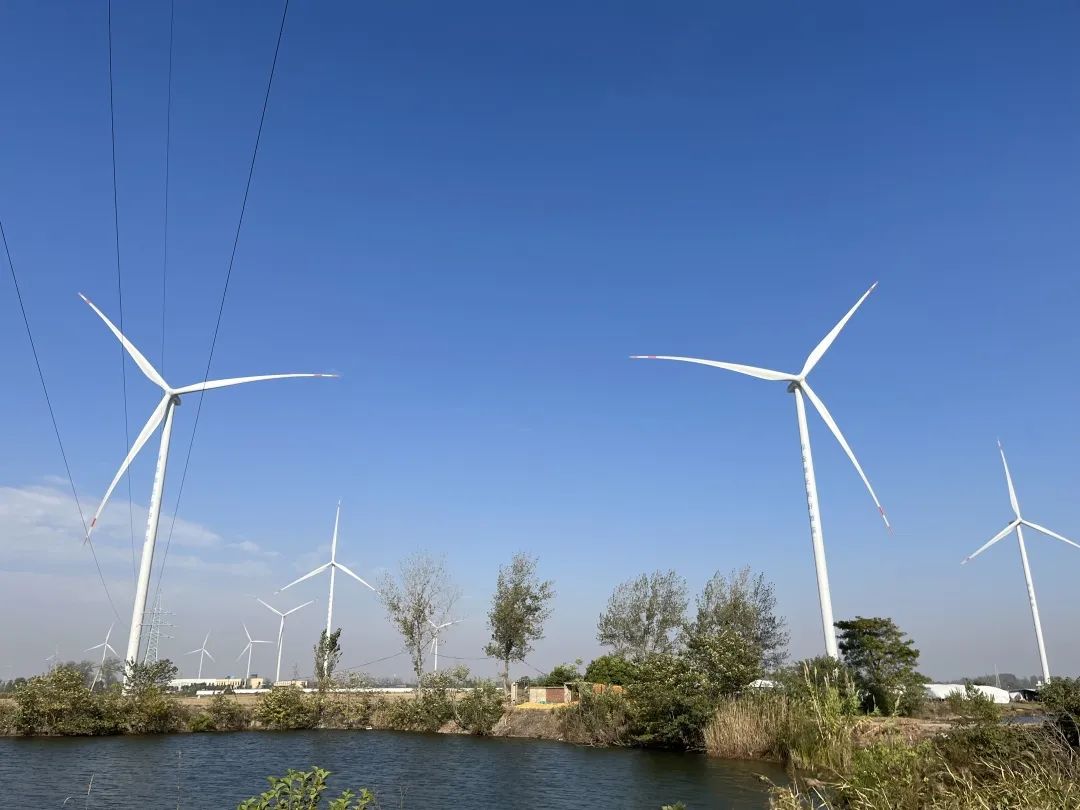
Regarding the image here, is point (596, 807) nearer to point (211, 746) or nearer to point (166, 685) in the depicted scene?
point (211, 746)

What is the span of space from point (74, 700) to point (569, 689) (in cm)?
3434

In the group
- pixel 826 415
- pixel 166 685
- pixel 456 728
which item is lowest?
pixel 456 728

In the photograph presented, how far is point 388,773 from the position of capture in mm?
28516

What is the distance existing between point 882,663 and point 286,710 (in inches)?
1657

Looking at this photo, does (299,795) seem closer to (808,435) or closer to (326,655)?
(808,435)

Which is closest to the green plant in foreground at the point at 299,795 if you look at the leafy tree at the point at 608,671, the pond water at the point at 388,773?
the pond water at the point at 388,773

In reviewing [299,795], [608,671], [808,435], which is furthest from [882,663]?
[299,795]

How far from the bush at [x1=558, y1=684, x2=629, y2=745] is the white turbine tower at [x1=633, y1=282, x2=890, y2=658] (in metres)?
13.3

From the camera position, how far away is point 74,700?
44.5m

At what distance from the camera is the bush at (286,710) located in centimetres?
5355

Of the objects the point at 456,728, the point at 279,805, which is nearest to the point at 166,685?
the point at 456,728

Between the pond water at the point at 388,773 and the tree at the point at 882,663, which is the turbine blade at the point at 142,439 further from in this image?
the tree at the point at 882,663

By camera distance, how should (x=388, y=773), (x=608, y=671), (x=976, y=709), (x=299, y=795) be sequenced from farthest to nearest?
1. (x=608, y=671)
2. (x=388, y=773)
3. (x=976, y=709)
4. (x=299, y=795)

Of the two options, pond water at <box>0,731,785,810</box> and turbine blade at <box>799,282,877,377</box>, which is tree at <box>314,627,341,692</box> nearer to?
pond water at <box>0,731,785,810</box>
